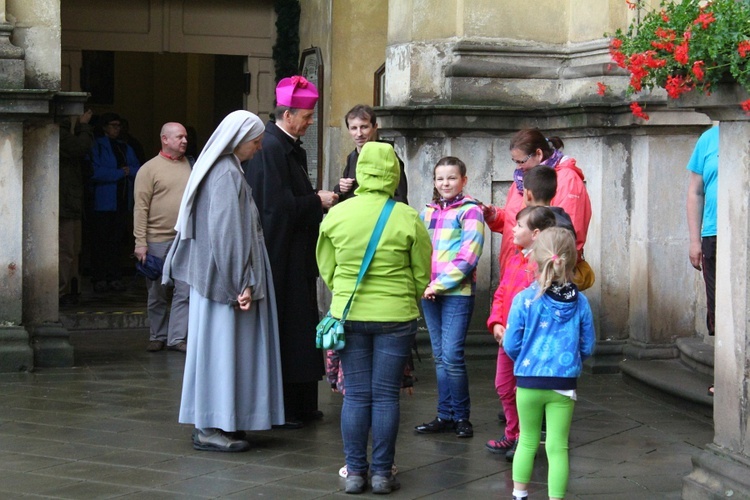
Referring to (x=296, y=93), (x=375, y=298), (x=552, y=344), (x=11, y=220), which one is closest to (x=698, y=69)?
(x=552, y=344)

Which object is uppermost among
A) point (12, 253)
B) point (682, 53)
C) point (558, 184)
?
point (682, 53)

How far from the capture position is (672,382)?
28.7 ft

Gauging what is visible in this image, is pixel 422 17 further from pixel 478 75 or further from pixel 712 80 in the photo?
pixel 712 80

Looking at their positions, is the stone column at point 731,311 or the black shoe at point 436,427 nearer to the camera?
the stone column at point 731,311

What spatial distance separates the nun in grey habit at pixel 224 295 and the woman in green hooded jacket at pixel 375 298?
903mm

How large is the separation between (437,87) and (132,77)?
439 inches

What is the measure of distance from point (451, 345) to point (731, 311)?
1.91m

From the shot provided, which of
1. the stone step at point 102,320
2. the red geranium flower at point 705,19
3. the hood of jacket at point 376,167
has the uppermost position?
the red geranium flower at point 705,19

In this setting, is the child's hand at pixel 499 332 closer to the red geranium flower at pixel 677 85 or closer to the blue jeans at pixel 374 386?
the blue jeans at pixel 374 386

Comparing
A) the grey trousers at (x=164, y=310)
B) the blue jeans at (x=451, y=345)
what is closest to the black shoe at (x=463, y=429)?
the blue jeans at (x=451, y=345)

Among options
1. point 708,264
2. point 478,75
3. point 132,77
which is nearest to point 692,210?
point 708,264

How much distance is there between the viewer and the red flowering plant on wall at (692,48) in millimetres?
5527

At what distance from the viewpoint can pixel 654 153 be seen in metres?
9.66

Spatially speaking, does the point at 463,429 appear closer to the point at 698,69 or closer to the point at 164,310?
the point at 698,69
